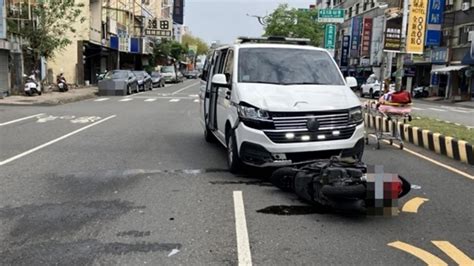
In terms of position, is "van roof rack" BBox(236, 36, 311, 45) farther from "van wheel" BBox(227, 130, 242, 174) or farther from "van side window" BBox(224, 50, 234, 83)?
"van wheel" BBox(227, 130, 242, 174)

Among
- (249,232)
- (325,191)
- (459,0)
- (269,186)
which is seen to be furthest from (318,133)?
(459,0)

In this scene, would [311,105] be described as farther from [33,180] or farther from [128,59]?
[128,59]

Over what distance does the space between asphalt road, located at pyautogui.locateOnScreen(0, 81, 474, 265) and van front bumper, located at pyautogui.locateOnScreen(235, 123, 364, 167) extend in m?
0.41

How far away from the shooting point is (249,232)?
5.17 m

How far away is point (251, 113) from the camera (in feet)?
23.3

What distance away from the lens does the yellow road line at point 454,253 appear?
4504 mm

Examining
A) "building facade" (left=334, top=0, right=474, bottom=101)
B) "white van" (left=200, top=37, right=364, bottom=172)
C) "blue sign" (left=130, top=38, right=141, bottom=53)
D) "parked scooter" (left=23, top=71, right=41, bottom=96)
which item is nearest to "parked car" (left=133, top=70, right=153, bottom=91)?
"parked scooter" (left=23, top=71, right=41, bottom=96)

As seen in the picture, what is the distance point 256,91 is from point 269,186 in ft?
4.61

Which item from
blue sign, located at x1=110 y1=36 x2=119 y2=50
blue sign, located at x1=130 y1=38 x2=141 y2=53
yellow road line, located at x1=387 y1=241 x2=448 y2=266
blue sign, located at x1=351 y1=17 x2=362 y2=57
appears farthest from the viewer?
blue sign, located at x1=351 y1=17 x2=362 y2=57

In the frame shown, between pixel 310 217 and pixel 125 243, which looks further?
pixel 310 217

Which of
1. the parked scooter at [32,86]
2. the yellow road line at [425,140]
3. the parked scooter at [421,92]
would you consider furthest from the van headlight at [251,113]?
the parked scooter at [421,92]

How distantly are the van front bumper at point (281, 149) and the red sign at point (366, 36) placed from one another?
50.6 m

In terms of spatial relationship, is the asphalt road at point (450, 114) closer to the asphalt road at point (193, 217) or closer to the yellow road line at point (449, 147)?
the yellow road line at point (449, 147)

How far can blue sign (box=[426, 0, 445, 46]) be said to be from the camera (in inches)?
1552
